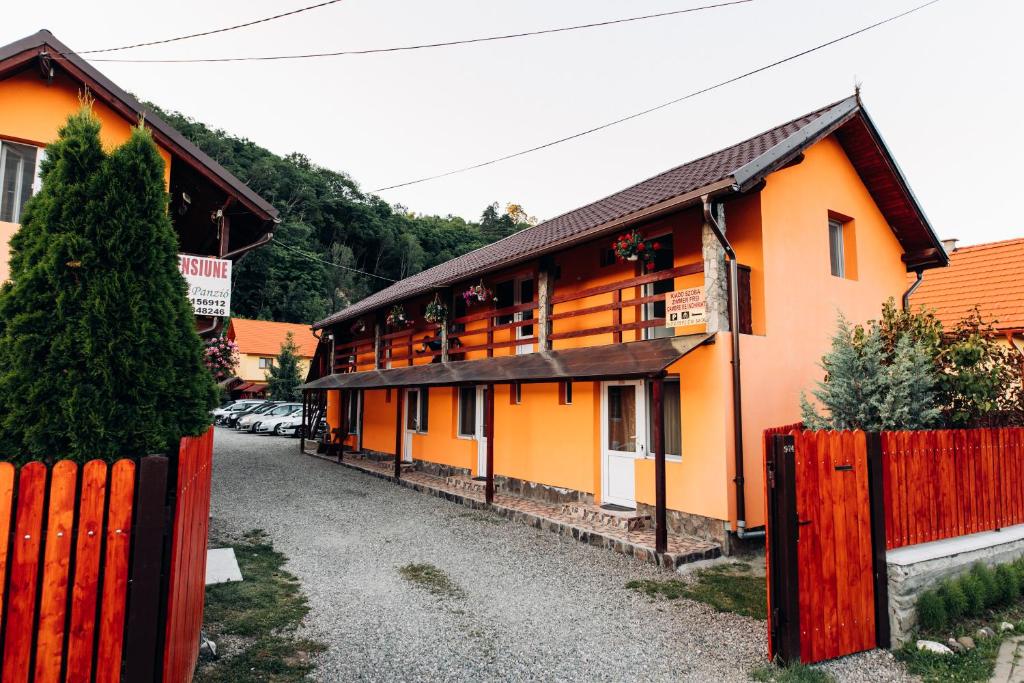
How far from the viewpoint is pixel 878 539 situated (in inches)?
189

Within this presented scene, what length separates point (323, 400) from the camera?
80.6 feet

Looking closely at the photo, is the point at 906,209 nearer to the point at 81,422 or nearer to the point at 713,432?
the point at 713,432

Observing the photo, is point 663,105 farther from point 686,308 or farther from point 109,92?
point 109,92

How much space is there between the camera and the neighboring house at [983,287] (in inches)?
518

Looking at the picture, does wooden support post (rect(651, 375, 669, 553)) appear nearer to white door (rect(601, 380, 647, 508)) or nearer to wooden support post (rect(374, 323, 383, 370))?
white door (rect(601, 380, 647, 508))

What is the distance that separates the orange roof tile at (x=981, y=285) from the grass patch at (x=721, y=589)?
35.0 feet

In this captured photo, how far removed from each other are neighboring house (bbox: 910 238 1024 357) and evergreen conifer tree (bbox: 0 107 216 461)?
15.7 meters

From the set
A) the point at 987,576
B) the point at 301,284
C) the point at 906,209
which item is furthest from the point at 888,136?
the point at 301,284

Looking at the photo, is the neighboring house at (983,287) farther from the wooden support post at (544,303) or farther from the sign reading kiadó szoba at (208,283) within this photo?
the sign reading kiadó szoba at (208,283)

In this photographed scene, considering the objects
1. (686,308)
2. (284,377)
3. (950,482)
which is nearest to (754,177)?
(686,308)

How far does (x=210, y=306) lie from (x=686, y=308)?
7.26 m

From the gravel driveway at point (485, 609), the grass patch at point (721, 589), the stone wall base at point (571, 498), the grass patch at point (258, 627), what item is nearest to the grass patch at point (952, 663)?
the gravel driveway at point (485, 609)

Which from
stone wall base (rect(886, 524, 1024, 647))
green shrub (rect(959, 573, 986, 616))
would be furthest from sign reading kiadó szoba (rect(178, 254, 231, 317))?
green shrub (rect(959, 573, 986, 616))

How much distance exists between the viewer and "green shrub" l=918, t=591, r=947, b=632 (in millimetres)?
4773
